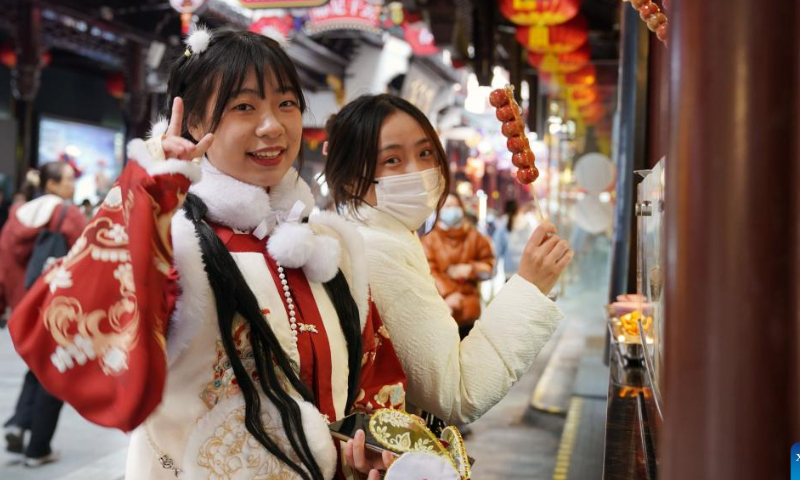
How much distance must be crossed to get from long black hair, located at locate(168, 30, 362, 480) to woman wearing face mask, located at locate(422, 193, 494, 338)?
12.9 feet

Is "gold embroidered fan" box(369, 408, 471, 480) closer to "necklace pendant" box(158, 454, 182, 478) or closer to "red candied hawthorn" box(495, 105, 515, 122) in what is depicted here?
"necklace pendant" box(158, 454, 182, 478)

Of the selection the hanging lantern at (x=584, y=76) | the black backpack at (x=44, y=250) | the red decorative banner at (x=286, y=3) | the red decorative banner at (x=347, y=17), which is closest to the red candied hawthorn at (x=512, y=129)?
the black backpack at (x=44, y=250)

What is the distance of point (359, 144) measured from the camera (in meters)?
2.20

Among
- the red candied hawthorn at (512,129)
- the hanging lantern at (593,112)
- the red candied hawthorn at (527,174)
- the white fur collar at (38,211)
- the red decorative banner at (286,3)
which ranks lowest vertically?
the white fur collar at (38,211)

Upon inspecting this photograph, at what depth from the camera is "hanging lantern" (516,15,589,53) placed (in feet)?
27.4

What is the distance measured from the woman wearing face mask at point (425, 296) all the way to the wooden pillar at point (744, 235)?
1.10 metres

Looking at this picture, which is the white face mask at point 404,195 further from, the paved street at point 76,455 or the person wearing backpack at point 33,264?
the person wearing backpack at point 33,264

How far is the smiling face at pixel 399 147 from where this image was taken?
2.18m

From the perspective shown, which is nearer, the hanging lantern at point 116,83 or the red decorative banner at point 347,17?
the red decorative banner at point 347,17

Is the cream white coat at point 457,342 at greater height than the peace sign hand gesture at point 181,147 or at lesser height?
lesser

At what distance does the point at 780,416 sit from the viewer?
2.81 feet

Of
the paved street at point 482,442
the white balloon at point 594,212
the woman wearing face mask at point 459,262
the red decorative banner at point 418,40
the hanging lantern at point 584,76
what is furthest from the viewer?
the red decorative banner at point 418,40

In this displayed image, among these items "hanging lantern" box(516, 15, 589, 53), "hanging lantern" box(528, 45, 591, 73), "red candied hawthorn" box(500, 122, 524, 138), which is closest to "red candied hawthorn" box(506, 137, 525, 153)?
"red candied hawthorn" box(500, 122, 524, 138)

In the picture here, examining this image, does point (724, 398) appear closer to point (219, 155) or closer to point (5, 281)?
point (219, 155)
